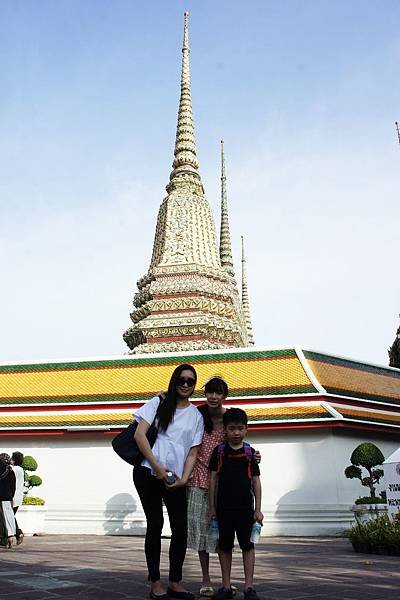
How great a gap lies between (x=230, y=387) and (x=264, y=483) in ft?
7.80

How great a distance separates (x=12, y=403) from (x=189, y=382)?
40.9 feet

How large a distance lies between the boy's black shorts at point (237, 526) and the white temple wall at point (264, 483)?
913cm

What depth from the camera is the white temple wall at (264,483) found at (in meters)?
13.8

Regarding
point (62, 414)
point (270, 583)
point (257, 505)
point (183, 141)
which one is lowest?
point (270, 583)

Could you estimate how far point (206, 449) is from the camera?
5023 mm

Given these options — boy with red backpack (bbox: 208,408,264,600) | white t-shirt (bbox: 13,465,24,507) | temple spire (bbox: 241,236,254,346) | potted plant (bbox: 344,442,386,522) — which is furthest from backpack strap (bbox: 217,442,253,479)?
temple spire (bbox: 241,236,254,346)

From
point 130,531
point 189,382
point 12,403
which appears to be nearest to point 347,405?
point 130,531

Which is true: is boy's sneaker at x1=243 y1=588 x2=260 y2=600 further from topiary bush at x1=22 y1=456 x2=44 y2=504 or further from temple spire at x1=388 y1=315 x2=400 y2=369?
temple spire at x1=388 y1=315 x2=400 y2=369

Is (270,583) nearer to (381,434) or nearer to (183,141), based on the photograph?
(381,434)

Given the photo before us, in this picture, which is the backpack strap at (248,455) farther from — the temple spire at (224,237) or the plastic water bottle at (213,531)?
the temple spire at (224,237)

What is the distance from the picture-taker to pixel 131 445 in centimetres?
466

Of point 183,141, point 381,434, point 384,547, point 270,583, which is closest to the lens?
point 270,583

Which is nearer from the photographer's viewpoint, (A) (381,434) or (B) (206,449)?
(B) (206,449)

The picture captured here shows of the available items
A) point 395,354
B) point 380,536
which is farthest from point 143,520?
point 395,354
